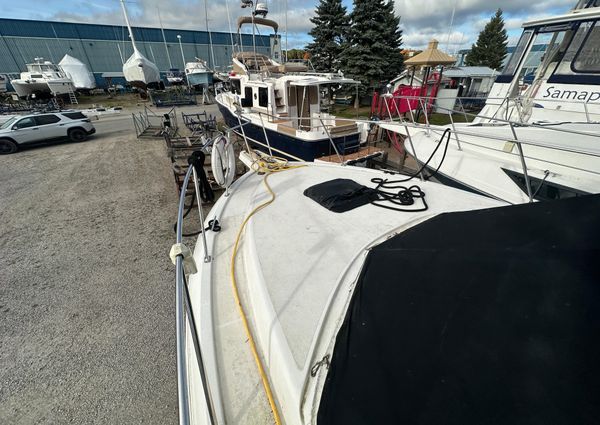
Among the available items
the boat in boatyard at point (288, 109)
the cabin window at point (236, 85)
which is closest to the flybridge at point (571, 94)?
the boat in boatyard at point (288, 109)

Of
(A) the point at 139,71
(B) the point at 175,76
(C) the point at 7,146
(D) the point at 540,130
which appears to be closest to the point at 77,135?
(C) the point at 7,146

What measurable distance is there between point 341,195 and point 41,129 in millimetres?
13637

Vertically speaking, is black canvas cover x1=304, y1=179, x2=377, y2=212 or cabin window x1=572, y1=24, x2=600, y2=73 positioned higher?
cabin window x1=572, y1=24, x2=600, y2=73

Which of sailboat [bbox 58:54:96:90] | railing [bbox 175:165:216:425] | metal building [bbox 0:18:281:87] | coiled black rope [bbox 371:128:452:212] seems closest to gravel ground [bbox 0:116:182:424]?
railing [bbox 175:165:216:425]

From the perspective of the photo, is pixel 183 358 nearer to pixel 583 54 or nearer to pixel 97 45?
pixel 583 54

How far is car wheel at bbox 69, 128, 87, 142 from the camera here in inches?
440

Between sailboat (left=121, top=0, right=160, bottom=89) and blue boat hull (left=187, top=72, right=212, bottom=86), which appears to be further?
blue boat hull (left=187, top=72, right=212, bottom=86)

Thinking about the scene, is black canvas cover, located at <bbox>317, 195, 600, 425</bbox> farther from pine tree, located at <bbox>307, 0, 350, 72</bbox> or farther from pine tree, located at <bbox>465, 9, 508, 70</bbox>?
pine tree, located at <bbox>465, 9, 508, 70</bbox>

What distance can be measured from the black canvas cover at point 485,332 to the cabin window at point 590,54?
7.32m

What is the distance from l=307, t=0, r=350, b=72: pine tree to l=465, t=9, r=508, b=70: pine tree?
19.7 metres

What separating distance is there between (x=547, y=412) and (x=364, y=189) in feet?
7.37

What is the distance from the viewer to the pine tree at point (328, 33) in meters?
18.4

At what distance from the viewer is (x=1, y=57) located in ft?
97.8

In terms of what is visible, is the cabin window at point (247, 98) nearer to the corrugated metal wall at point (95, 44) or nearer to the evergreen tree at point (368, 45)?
the evergreen tree at point (368, 45)
